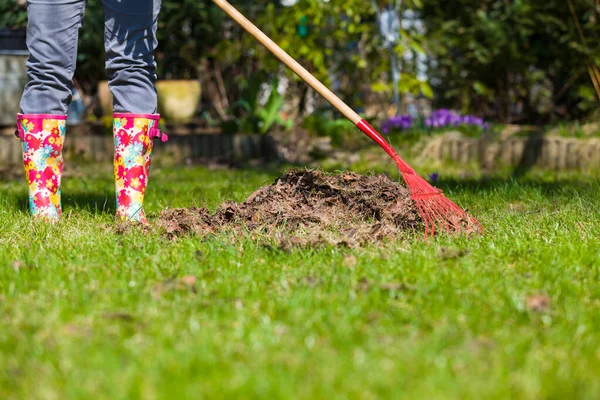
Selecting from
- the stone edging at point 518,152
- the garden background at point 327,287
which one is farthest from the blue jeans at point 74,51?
the stone edging at point 518,152

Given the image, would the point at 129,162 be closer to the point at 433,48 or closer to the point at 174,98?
the point at 174,98

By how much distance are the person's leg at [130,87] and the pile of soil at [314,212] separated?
0.24 metres

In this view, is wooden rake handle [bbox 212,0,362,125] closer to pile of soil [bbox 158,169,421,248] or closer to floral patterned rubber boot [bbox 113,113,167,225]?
pile of soil [bbox 158,169,421,248]

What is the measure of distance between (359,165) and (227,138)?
4.40 feet

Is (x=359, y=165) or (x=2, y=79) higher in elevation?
(x=2, y=79)

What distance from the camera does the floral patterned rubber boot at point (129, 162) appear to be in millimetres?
3373

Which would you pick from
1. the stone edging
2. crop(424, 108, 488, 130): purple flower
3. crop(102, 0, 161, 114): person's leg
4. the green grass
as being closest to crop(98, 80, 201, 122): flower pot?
crop(424, 108, 488, 130): purple flower

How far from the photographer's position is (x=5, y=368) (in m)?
1.66

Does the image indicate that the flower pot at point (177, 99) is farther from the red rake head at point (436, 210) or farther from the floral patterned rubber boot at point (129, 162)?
the red rake head at point (436, 210)

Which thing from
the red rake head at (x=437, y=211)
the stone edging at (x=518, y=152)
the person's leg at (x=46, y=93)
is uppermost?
the person's leg at (x=46, y=93)

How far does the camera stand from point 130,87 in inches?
134

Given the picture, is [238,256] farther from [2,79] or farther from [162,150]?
[2,79]

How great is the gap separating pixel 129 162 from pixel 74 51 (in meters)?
0.50

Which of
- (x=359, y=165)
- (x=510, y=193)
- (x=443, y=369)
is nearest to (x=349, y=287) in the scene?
(x=443, y=369)
